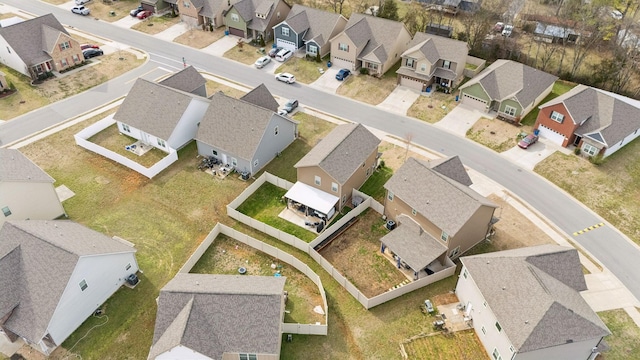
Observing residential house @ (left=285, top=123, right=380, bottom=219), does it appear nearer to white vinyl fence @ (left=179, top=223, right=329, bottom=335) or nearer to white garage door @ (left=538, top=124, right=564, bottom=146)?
white vinyl fence @ (left=179, top=223, right=329, bottom=335)

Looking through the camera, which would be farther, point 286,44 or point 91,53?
point 286,44

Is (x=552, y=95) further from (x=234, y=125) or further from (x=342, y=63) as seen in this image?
(x=234, y=125)

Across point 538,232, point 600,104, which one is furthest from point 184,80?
point 600,104

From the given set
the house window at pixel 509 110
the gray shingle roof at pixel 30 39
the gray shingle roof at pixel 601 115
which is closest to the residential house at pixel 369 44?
the house window at pixel 509 110

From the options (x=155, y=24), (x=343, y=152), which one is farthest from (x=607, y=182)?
(x=155, y=24)

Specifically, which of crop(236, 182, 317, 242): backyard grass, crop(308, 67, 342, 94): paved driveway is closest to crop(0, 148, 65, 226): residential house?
crop(236, 182, 317, 242): backyard grass

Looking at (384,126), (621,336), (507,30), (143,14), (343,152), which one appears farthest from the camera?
(143,14)

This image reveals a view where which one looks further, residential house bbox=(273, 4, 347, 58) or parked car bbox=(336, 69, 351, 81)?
residential house bbox=(273, 4, 347, 58)
